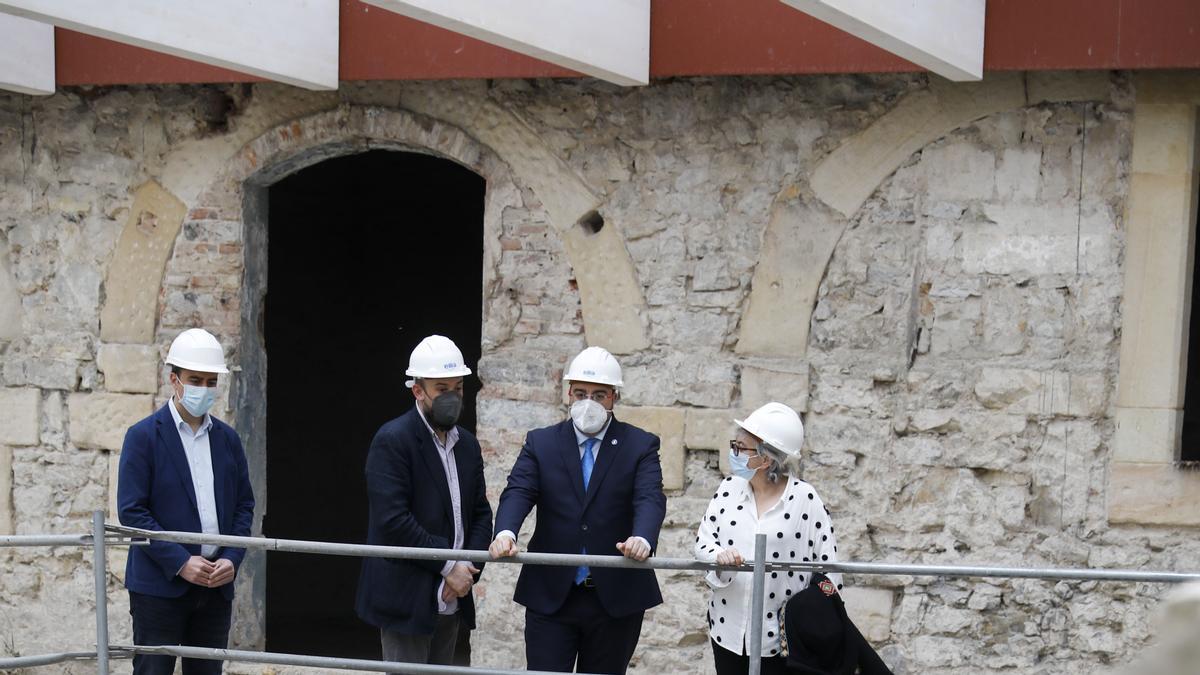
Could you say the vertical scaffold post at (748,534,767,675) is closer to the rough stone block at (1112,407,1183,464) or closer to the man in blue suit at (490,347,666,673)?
the man in blue suit at (490,347,666,673)

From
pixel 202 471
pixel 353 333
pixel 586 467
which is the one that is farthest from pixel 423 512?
pixel 353 333

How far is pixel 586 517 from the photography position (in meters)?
5.29

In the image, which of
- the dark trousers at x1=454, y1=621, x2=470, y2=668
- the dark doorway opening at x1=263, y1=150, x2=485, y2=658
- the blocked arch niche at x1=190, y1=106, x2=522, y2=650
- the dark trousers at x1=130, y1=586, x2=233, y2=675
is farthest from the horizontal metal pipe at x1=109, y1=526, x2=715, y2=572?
the dark doorway opening at x1=263, y1=150, x2=485, y2=658

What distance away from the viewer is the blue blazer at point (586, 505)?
5242 millimetres

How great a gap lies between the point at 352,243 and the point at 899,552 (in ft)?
18.2

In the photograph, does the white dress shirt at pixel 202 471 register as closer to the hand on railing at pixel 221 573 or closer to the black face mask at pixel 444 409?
the hand on railing at pixel 221 573

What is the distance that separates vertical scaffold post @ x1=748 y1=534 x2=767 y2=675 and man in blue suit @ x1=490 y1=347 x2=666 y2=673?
2.11 feet

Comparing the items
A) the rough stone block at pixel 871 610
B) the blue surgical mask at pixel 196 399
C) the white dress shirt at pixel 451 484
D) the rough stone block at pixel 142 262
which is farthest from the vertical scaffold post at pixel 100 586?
the rough stone block at pixel 871 610

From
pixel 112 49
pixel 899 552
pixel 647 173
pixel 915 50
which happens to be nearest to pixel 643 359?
pixel 647 173

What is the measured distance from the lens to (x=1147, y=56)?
5.85 m

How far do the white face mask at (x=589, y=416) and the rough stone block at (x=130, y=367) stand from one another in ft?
9.54

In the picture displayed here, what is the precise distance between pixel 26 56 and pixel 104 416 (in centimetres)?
175

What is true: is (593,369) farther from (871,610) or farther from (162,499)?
(871,610)

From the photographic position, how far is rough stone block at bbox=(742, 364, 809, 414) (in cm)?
658
